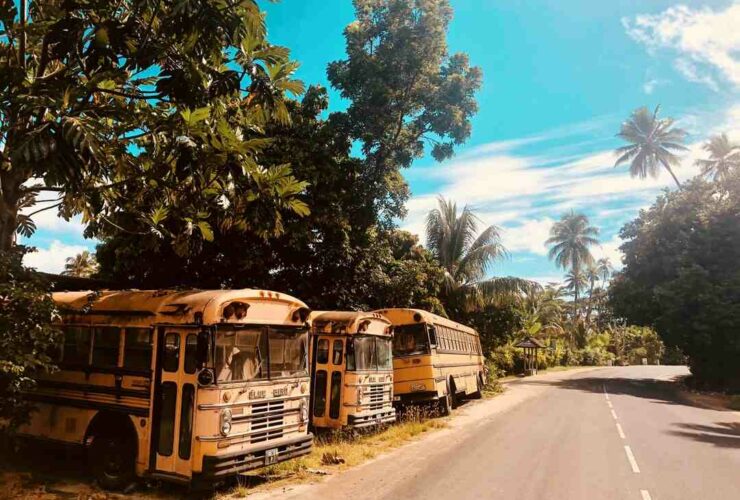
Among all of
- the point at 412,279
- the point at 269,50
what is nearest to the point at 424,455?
the point at 269,50

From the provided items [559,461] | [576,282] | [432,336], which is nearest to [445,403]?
[432,336]

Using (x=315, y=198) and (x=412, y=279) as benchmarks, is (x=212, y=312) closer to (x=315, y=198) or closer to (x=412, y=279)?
(x=315, y=198)

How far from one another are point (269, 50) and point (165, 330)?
425 centimetres

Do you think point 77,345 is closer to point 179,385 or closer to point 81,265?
point 179,385

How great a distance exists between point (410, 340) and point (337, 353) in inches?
147

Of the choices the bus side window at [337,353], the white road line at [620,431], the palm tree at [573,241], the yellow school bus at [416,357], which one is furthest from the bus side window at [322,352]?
the palm tree at [573,241]

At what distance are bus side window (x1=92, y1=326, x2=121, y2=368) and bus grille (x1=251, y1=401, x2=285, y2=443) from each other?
93.7 inches

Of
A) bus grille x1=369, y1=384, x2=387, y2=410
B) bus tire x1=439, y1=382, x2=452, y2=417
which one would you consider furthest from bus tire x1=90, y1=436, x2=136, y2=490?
bus tire x1=439, y1=382, x2=452, y2=417

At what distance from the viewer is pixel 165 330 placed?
7730 millimetres

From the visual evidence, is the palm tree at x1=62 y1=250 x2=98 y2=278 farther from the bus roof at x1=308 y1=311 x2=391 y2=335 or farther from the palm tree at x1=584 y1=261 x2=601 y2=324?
the palm tree at x1=584 y1=261 x2=601 y2=324

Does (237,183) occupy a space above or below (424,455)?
above

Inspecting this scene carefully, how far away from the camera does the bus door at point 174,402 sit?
280 inches

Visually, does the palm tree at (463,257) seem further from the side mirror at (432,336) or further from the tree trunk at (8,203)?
the tree trunk at (8,203)

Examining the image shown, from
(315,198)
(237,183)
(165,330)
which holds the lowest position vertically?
(165,330)
